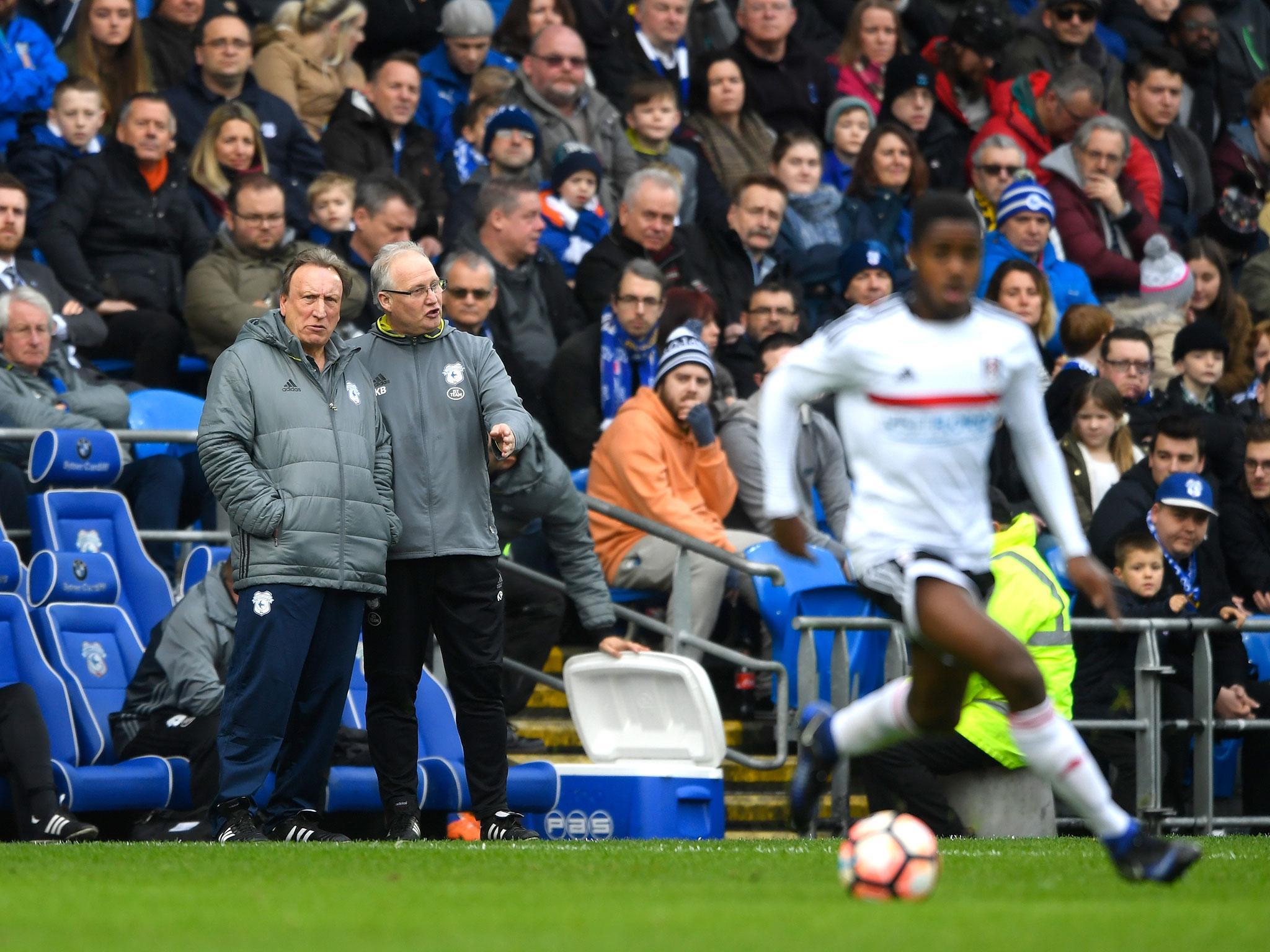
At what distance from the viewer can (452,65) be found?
50.0ft

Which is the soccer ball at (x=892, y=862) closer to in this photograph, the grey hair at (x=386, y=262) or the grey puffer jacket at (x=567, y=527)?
the grey hair at (x=386, y=262)

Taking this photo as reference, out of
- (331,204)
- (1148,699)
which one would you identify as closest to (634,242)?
(331,204)

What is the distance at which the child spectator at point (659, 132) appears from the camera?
14.7 metres

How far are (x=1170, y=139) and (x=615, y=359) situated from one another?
7.47 metres

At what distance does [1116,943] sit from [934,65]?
43.4 ft

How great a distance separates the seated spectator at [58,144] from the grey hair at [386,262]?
429 centimetres

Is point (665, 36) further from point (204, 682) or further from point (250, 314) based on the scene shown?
point (204, 682)

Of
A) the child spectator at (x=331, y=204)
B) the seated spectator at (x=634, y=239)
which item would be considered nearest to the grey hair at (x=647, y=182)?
the seated spectator at (x=634, y=239)

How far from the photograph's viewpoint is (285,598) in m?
8.31

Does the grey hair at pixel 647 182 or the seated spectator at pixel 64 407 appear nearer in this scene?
the seated spectator at pixel 64 407

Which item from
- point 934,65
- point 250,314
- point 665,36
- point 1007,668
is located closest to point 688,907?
point 1007,668

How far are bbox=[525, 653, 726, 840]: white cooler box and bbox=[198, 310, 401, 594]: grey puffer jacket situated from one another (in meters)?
2.16

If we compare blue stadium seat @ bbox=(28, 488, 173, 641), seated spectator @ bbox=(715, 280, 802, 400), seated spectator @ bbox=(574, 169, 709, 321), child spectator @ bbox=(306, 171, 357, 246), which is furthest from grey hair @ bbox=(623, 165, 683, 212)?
blue stadium seat @ bbox=(28, 488, 173, 641)

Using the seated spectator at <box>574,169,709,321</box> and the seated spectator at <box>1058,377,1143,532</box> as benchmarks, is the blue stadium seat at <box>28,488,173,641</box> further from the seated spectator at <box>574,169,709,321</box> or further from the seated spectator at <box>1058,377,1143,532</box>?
the seated spectator at <box>1058,377,1143,532</box>
